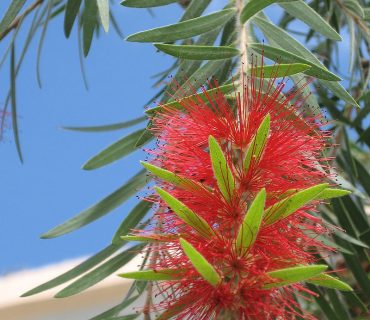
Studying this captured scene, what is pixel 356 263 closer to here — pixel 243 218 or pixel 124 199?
pixel 124 199

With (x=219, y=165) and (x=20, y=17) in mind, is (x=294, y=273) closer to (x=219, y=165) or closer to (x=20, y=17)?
(x=219, y=165)

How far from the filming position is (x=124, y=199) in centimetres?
114

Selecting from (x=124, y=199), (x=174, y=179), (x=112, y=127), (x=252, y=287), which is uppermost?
(x=112, y=127)

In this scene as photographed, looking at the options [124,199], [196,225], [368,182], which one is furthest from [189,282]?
[368,182]

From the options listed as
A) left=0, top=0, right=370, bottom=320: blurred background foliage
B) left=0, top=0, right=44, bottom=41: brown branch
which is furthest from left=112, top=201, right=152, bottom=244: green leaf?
left=0, top=0, right=44, bottom=41: brown branch

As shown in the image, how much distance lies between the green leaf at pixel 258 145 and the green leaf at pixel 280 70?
12cm

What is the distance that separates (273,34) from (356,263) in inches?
18.3

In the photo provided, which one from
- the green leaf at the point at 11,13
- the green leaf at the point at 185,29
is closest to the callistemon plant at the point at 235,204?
the green leaf at the point at 185,29

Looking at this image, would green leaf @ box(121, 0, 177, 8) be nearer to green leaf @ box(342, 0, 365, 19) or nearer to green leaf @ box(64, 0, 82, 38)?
green leaf @ box(64, 0, 82, 38)

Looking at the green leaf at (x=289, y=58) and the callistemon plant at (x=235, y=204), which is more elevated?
the green leaf at (x=289, y=58)

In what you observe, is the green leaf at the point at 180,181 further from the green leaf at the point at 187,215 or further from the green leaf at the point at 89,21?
the green leaf at the point at 89,21

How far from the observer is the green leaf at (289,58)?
0.80 metres

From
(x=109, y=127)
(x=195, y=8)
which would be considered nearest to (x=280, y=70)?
(x=195, y=8)

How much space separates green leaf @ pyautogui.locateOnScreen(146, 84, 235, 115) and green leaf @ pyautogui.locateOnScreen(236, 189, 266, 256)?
0.64 ft
